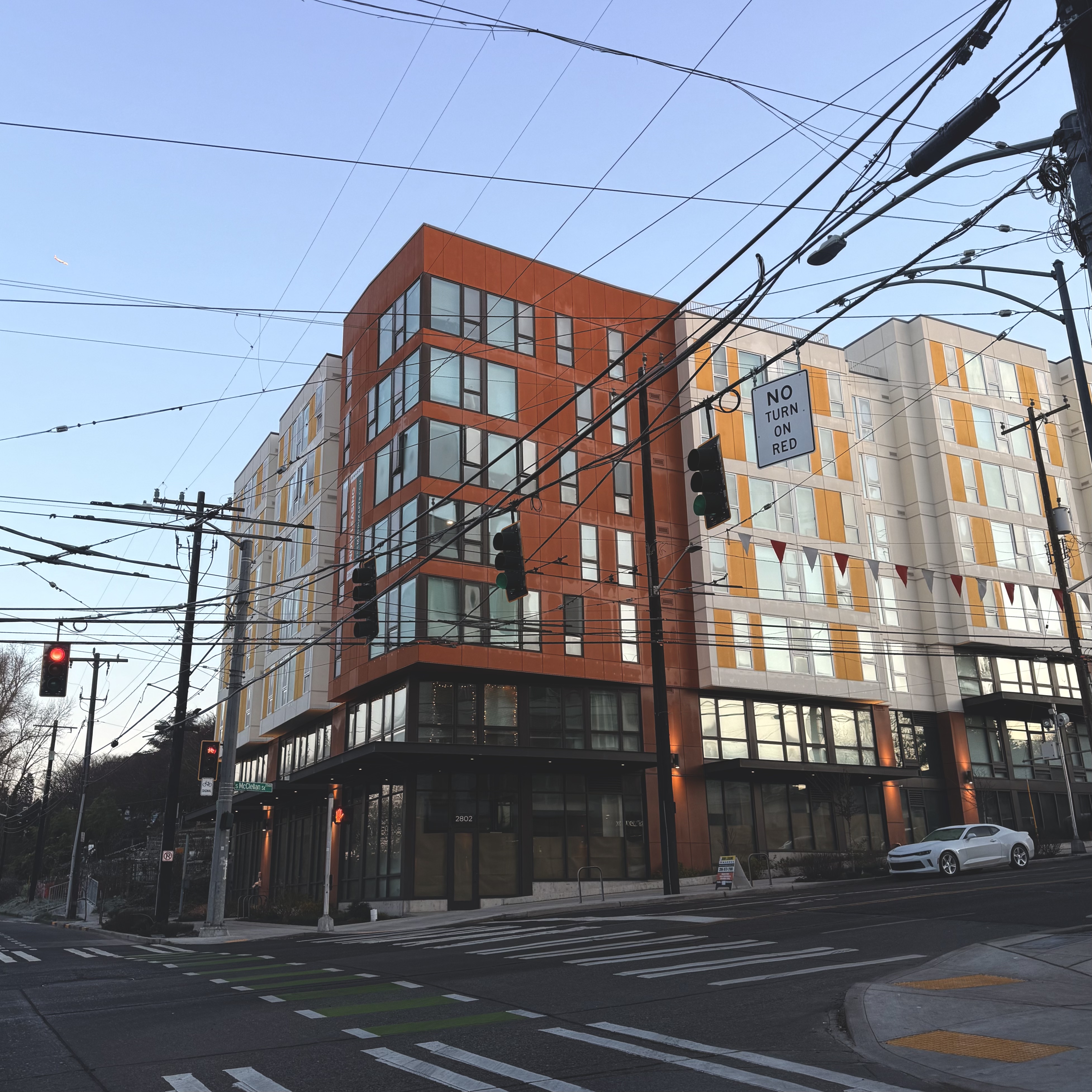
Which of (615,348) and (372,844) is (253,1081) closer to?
(372,844)

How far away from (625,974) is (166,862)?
24443 millimetres

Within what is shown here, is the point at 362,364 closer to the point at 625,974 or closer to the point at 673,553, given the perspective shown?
the point at 673,553

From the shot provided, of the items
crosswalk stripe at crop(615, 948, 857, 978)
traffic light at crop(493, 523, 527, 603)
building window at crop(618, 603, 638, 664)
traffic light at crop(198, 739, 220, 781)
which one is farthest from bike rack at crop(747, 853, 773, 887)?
traffic light at crop(493, 523, 527, 603)

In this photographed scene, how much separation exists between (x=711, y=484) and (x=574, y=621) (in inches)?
942

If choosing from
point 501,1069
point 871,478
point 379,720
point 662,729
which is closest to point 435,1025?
point 501,1069

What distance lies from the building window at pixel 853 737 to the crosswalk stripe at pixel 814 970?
29758 millimetres

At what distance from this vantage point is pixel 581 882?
34750 mm

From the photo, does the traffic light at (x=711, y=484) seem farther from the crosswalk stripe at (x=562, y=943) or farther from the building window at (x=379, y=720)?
the building window at (x=379, y=720)

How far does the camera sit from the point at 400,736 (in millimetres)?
34375

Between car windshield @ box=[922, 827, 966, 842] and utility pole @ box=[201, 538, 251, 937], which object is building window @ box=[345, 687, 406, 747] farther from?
car windshield @ box=[922, 827, 966, 842]

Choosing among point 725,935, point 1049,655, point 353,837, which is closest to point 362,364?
point 353,837

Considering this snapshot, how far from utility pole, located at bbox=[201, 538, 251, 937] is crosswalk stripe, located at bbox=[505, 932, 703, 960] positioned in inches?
559

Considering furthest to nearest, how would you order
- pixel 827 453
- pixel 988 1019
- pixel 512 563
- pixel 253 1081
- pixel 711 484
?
pixel 827 453 < pixel 512 563 < pixel 711 484 < pixel 988 1019 < pixel 253 1081

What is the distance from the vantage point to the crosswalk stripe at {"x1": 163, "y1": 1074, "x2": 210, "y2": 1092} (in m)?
7.64
